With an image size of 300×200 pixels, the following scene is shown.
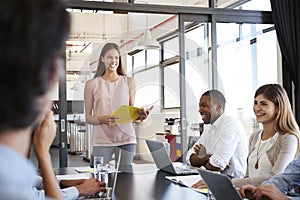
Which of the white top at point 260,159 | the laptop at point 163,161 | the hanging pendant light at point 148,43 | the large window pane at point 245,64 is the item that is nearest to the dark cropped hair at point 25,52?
the white top at point 260,159

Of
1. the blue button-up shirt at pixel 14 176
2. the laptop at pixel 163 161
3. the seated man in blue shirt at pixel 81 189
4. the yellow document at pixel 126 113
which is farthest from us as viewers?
the yellow document at pixel 126 113

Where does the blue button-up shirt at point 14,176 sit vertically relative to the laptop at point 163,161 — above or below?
above

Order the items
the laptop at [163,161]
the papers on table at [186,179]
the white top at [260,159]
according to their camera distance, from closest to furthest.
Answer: the papers on table at [186,179] → the white top at [260,159] → the laptop at [163,161]

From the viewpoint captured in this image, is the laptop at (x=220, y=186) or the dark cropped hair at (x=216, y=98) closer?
the laptop at (x=220, y=186)

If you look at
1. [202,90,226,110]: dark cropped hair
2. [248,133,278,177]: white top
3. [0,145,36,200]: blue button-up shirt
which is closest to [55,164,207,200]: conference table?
[248,133,278,177]: white top

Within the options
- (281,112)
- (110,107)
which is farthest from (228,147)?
(110,107)

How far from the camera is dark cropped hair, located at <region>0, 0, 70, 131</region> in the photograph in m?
0.39

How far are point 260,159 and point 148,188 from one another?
74cm

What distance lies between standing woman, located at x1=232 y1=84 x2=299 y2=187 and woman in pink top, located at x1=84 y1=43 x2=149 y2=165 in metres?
0.82

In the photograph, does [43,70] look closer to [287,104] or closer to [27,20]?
[27,20]

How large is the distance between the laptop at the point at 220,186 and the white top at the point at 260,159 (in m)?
0.86

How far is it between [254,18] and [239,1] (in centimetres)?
27

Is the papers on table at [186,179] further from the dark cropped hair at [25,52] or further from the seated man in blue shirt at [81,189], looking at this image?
the dark cropped hair at [25,52]

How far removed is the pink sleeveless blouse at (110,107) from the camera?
305cm
